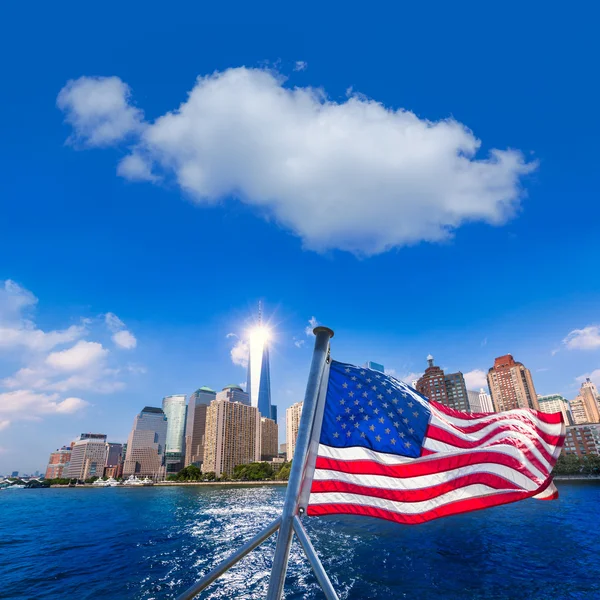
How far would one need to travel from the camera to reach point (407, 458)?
7203 mm

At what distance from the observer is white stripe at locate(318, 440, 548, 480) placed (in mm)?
6837

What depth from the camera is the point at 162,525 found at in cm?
5678

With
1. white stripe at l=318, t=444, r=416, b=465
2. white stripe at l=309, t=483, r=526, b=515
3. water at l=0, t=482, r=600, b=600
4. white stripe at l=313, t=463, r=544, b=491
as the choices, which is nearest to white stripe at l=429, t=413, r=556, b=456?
A: white stripe at l=313, t=463, r=544, b=491

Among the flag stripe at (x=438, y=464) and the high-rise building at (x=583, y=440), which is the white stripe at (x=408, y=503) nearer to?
the flag stripe at (x=438, y=464)

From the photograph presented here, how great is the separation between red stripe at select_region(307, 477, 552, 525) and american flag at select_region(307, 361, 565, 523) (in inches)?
0.7

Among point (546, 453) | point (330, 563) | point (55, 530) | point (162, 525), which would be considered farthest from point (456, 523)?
point (55, 530)

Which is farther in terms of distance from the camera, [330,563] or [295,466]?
[330,563]

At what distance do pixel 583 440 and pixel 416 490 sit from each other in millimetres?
221841

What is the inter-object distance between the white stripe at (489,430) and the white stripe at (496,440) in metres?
0.06

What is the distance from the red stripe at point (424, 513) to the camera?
6.30 meters

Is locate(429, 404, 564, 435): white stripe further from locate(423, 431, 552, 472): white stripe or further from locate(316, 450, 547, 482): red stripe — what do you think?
locate(316, 450, 547, 482): red stripe

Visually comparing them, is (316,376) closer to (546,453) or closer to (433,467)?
(433,467)

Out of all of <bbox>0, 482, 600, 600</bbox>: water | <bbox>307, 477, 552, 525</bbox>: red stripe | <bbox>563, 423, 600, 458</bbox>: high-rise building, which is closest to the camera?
<bbox>307, 477, 552, 525</bbox>: red stripe

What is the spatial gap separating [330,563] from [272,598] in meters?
31.9
